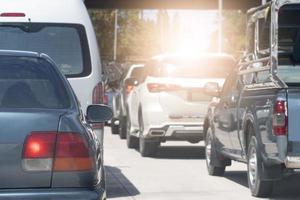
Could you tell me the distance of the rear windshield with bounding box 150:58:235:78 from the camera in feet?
50.9

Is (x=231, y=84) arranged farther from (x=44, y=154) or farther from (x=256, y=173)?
(x=44, y=154)

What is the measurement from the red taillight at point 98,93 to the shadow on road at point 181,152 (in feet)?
20.1

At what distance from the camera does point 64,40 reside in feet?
32.7

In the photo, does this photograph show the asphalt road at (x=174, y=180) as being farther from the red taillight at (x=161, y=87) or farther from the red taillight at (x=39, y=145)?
the red taillight at (x=39, y=145)

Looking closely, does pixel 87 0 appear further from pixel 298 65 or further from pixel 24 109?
pixel 24 109

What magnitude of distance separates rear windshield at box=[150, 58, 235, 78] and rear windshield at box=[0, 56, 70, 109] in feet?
30.9

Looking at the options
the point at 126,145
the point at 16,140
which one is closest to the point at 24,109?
the point at 16,140

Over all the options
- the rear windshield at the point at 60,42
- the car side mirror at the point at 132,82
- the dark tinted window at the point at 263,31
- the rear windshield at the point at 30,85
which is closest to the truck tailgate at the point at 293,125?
the dark tinted window at the point at 263,31

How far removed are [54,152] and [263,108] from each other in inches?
189

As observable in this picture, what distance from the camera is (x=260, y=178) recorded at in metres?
9.94

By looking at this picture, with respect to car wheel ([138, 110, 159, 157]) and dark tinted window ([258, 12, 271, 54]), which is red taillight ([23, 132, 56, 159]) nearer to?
dark tinted window ([258, 12, 271, 54])

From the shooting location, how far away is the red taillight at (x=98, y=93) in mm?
9938

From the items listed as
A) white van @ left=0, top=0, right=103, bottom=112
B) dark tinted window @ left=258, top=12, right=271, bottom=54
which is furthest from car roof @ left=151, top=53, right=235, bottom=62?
white van @ left=0, top=0, right=103, bottom=112

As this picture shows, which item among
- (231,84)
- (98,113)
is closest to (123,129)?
(231,84)
